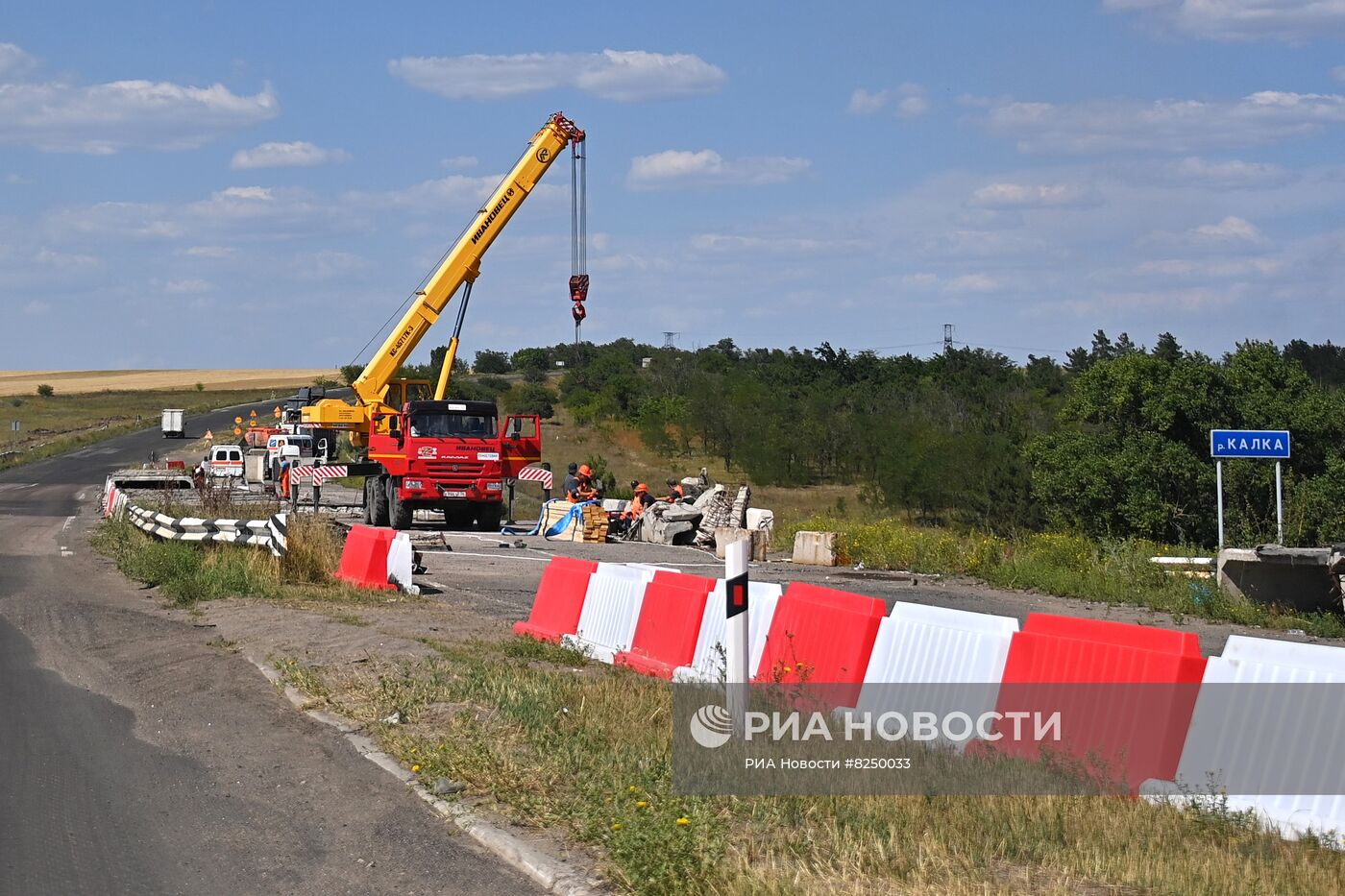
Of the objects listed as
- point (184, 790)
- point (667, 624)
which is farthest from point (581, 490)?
point (184, 790)

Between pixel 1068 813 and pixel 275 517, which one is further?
pixel 275 517

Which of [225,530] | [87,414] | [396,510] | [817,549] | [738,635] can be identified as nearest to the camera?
[738,635]

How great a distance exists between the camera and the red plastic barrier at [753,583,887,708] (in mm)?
8859

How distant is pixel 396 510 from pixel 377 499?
3.98ft

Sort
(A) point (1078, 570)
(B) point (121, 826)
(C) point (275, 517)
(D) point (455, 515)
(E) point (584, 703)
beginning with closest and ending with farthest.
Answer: (B) point (121, 826) < (E) point (584, 703) < (C) point (275, 517) < (A) point (1078, 570) < (D) point (455, 515)

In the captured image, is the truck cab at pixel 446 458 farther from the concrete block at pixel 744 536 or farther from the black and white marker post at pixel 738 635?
the black and white marker post at pixel 738 635

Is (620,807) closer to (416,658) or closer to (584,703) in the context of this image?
(584,703)

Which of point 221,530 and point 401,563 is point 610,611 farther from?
point 221,530

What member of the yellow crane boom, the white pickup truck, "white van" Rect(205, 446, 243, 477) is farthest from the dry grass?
the yellow crane boom

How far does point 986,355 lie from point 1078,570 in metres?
89.0

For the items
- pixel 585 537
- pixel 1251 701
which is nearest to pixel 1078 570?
pixel 585 537

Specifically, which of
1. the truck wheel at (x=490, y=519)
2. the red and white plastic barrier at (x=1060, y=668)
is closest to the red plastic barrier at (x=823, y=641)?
the red and white plastic barrier at (x=1060, y=668)

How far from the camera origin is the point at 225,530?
19.6 meters

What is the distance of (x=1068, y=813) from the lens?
6.54 m
